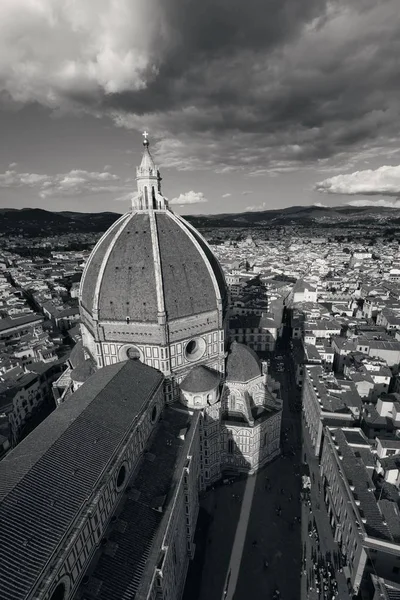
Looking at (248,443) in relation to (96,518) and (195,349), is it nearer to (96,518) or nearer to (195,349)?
(195,349)

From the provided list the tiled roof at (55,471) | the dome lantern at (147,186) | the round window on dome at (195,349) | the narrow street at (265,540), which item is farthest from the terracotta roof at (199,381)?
the dome lantern at (147,186)

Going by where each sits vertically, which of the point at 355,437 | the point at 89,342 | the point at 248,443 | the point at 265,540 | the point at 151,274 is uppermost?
the point at 151,274

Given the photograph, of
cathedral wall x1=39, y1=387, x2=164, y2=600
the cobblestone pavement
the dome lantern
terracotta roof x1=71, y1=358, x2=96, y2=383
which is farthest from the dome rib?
the cobblestone pavement

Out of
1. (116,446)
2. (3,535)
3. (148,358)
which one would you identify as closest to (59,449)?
(116,446)

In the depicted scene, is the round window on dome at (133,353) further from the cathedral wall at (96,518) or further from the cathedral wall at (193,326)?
the cathedral wall at (96,518)

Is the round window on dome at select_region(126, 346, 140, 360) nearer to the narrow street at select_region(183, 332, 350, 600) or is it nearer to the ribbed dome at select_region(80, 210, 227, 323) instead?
the ribbed dome at select_region(80, 210, 227, 323)

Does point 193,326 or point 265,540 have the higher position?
point 193,326

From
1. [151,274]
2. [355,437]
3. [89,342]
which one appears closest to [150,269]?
[151,274]
